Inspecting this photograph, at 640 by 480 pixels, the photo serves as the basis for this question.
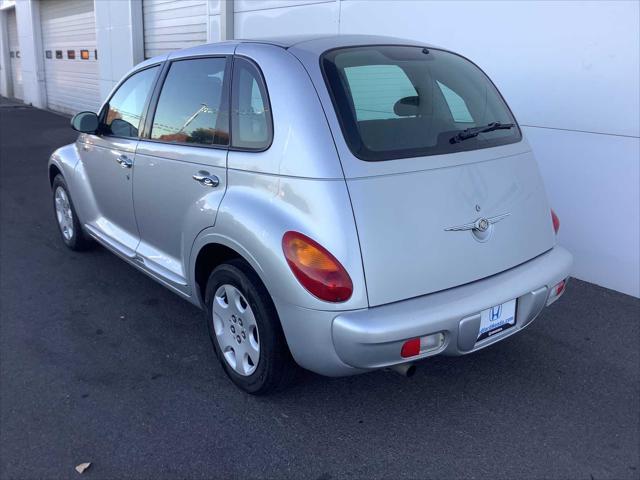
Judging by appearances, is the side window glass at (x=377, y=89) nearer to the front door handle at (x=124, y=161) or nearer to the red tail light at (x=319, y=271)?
the red tail light at (x=319, y=271)

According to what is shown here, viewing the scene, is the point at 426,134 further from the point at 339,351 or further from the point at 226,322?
the point at 226,322

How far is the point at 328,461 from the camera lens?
272 cm

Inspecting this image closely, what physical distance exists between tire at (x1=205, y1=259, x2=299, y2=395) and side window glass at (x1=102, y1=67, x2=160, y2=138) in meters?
1.44

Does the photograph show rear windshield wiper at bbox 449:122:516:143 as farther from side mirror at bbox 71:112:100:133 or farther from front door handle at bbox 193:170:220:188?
side mirror at bbox 71:112:100:133

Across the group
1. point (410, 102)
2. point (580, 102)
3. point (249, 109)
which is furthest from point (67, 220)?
point (580, 102)

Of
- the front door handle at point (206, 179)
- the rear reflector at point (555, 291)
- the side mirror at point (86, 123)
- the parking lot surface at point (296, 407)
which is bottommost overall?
the parking lot surface at point (296, 407)

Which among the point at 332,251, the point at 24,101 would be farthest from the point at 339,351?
the point at 24,101

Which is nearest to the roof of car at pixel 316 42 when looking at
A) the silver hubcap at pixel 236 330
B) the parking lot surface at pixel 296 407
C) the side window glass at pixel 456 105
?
the side window glass at pixel 456 105

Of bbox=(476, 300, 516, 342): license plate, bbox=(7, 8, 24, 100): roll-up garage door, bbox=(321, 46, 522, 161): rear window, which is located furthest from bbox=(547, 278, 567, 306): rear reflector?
bbox=(7, 8, 24, 100): roll-up garage door

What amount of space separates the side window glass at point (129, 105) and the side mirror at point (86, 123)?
0.06m

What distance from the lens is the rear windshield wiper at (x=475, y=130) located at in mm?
3004

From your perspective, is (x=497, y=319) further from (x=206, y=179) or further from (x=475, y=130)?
(x=206, y=179)

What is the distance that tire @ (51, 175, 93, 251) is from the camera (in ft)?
16.9

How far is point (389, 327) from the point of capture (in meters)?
2.47
